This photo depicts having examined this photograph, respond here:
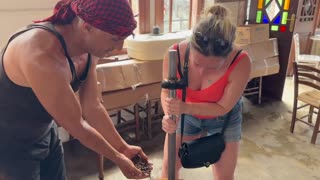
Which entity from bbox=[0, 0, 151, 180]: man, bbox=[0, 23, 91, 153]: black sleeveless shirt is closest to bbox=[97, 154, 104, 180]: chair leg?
bbox=[0, 0, 151, 180]: man

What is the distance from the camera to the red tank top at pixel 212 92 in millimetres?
1345

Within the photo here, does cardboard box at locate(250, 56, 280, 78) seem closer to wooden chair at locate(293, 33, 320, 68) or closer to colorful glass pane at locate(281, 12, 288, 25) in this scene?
colorful glass pane at locate(281, 12, 288, 25)

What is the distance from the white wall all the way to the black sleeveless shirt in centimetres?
126

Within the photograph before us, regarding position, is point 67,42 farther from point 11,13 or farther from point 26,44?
point 11,13

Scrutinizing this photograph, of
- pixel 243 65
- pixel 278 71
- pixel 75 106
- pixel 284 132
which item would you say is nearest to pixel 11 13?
pixel 75 106

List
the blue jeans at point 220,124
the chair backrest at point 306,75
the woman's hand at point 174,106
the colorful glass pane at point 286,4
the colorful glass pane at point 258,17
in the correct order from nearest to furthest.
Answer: the woman's hand at point 174,106 → the blue jeans at point 220,124 → the chair backrest at point 306,75 → the colorful glass pane at point 286,4 → the colorful glass pane at point 258,17

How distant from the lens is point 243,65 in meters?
1.34

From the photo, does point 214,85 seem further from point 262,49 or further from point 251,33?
point 262,49

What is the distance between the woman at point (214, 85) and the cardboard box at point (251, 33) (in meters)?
1.94

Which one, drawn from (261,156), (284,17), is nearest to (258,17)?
(284,17)

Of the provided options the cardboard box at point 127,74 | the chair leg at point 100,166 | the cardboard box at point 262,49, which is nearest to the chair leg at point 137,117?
the cardboard box at point 127,74

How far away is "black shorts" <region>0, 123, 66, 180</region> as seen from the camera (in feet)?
3.45

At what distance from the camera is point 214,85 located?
138 centimetres

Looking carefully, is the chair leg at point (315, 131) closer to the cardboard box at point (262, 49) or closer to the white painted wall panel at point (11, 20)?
the cardboard box at point (262, 49)
